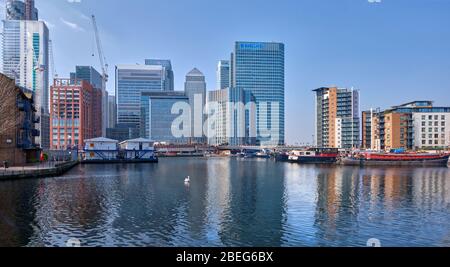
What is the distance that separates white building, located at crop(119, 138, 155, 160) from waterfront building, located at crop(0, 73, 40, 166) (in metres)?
41.5

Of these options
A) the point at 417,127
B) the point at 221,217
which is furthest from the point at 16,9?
the point at 417,127

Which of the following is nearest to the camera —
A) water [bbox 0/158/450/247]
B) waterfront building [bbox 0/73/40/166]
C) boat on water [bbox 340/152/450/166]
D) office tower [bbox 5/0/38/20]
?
water [bbox 0/158/450/247]

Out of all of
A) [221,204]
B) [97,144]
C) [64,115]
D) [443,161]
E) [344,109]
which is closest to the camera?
[221,204]

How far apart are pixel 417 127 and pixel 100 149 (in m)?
118

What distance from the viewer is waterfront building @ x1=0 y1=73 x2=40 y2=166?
59.4m

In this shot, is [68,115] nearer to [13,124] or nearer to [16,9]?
[13,124]

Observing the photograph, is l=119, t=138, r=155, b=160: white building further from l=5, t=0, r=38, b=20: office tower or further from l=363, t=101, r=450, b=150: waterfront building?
l=363, t=101, r=450, b=150: waterfront building

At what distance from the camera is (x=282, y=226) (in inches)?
970

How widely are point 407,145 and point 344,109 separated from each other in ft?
185

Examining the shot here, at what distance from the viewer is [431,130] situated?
Result: 130m

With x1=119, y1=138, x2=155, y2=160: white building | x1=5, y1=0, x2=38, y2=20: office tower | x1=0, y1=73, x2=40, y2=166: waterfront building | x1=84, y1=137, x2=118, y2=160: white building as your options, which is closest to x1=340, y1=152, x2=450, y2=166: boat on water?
x1=119, y1=138, x2=155, y2=160: white building

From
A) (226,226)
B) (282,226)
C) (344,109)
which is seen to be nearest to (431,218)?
(282,226)

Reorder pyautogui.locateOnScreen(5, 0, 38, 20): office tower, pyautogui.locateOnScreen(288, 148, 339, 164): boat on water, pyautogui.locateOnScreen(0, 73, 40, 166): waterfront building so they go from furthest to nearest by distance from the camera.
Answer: pyautogui.locateOnScreen(288, 148, 339, 164): boat on water < pyautogui.locateOnScreen(0, 73, 40, 166): waterfront building < pyautogui.locateOnScreen(5, 0, 38, 20): office tower
